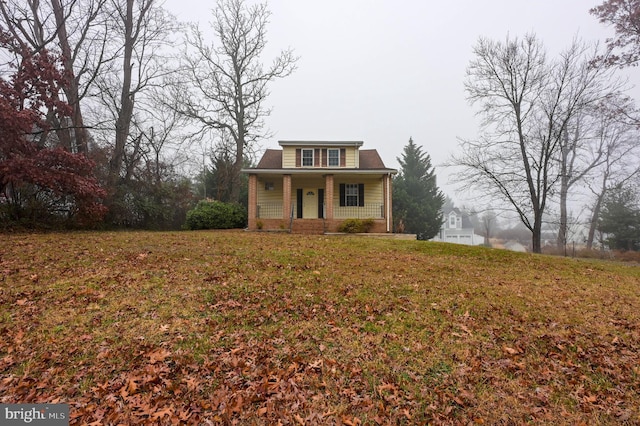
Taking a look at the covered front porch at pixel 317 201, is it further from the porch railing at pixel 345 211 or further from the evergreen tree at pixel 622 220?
the evergreen tree at pixel 622 220

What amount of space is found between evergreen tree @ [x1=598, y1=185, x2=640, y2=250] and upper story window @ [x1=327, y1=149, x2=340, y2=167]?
18391mm

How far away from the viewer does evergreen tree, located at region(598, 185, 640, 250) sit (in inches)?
742

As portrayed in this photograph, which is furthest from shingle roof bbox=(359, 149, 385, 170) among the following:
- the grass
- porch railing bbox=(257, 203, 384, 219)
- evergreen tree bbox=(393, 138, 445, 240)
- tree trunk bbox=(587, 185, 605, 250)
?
tree trunk bbox=(587, 185, 605, 250)

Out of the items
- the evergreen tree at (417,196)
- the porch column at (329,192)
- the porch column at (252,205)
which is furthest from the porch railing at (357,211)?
the evergreen tree at (417,196)

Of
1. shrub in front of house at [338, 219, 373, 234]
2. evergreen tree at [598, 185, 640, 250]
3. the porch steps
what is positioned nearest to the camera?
shrub in front of house at [338, 219, 373, 234]

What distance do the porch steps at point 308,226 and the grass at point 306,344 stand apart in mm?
8301

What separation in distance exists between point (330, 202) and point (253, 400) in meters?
13.4

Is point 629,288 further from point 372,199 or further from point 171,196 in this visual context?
point 171,196

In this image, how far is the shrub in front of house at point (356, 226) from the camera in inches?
593

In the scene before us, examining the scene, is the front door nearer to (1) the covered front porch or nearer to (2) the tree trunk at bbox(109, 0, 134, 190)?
(1) the covered front porch

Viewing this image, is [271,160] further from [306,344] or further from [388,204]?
[306,344]

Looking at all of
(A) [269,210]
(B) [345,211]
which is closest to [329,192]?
(B) [345,211]

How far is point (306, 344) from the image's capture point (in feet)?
12.2

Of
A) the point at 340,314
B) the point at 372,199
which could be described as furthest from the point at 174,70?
the point at 340,314
